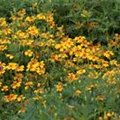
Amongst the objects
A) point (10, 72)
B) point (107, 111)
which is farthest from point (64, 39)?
point (107, 111)

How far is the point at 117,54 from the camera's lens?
13.7 ft

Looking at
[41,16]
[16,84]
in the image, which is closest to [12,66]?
[16,84]

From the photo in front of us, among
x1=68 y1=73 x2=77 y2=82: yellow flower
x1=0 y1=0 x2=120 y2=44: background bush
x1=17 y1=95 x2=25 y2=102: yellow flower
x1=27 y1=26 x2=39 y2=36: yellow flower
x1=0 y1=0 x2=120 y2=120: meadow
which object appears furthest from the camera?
x1=0 y1=0 x2=120 y2=44: background bush

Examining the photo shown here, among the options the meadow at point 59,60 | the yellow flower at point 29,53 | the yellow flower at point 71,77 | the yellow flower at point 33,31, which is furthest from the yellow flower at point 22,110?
the yellow flower at point 33,31

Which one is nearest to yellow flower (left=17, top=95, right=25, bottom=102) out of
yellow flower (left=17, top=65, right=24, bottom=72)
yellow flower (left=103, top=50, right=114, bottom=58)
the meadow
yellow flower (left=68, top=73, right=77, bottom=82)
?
the meadow

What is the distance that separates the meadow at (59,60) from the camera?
3.16 metres

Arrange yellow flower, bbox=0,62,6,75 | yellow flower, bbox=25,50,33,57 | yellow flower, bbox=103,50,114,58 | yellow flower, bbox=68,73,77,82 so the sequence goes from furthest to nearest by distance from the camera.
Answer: yellow flower, bbox=103,50,114,58 < yellow flower, bbox=25,50,33,57 < yellow flower, bbox=0,62,6,75 < yellow flower, bbox=68,73,77,82

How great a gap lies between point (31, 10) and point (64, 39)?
65 centimetres

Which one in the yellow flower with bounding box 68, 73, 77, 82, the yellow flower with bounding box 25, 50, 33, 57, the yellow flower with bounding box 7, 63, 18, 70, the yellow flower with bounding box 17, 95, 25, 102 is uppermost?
the yellow flower with bounding box 25, 50, 33, 57

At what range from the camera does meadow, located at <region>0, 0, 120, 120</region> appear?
3.16 metres

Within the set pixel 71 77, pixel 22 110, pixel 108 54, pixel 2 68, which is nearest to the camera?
pixel 22 110

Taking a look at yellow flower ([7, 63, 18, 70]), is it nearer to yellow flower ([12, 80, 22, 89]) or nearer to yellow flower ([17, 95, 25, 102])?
yellow flower ([12, 80, 22, 89])

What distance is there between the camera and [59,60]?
3.95 meters

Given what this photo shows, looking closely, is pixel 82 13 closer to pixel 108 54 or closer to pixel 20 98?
pixel 108 54
